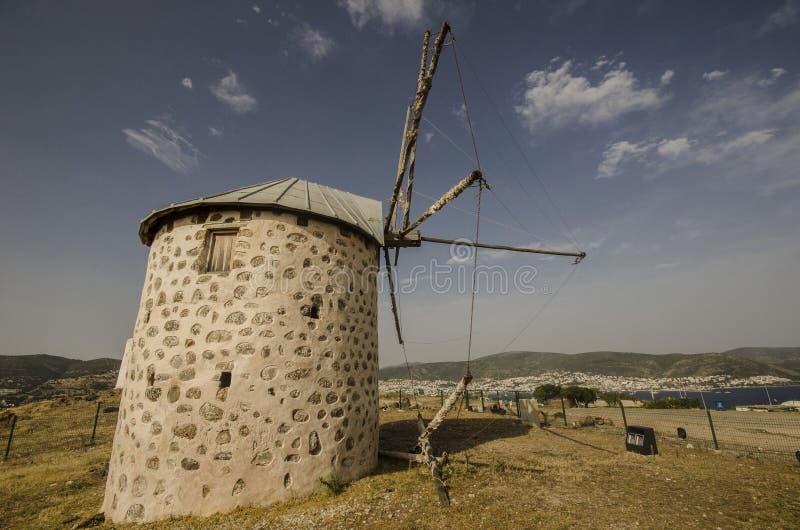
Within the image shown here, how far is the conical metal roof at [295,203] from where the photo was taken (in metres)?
6.86

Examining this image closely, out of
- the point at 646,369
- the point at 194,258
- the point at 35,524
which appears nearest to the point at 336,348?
the point at 194,258

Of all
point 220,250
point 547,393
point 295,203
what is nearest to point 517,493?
point 295,203

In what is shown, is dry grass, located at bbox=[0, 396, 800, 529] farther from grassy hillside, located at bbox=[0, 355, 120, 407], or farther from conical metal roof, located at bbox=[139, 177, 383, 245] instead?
grassy hillside, located at bbox=[0, 355, 120, 407]

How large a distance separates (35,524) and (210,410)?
11.1ft

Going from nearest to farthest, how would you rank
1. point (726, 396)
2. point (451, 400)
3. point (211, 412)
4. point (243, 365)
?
1. point (211, 412)
2. point (243, 365)
3. point (451, 400)
4. point (726, 396)

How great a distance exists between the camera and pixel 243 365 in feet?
19.6

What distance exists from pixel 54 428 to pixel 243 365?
15.5 meters

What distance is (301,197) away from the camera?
795 cm

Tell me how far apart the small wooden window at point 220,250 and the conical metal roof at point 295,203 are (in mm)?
625

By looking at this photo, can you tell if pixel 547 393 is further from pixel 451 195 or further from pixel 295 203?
pixel 295 203

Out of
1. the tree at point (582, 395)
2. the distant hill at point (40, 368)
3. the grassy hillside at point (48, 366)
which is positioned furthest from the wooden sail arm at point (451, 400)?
the grassy hillside at point (48, 366)

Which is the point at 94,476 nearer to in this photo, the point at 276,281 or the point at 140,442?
the point at 140,442

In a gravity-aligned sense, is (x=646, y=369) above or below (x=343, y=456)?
below

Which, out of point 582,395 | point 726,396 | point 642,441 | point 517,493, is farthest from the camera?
point 726,396
